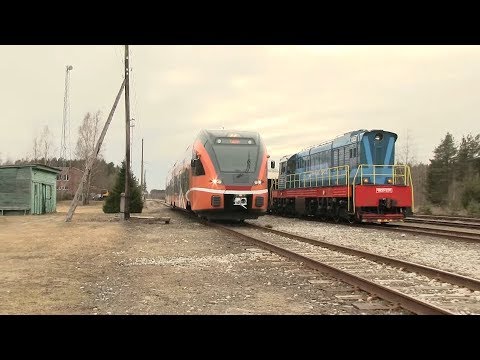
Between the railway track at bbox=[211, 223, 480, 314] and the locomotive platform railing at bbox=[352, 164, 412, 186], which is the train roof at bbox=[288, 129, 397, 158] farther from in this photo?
the railway track at bbox=[211, 223, 480, 314]

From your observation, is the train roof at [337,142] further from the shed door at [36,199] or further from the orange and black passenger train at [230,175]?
the shed door at [36,199]

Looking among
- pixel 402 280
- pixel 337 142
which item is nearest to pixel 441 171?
pixel 337 142

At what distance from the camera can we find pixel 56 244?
42.6 feet

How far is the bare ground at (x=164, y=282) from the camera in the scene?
5.73 m

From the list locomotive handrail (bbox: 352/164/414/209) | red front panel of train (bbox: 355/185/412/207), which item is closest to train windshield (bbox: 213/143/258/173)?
locomotive handrail (bbox: 352/164/414/209)

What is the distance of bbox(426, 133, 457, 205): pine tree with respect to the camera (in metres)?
59.1

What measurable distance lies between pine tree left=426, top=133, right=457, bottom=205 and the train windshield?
43.5 meters

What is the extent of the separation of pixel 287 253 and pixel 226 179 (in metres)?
7.88

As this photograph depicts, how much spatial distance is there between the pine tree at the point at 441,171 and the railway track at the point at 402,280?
4982 cm

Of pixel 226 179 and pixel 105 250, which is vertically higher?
pixel 226 179

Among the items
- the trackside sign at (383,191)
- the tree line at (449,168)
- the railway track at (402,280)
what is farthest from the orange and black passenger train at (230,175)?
the tree line at (449,168)

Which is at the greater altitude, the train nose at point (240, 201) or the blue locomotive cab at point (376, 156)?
the blue locomotive cab at point (376, 156)

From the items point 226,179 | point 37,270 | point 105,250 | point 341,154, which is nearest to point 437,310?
point 37,270
